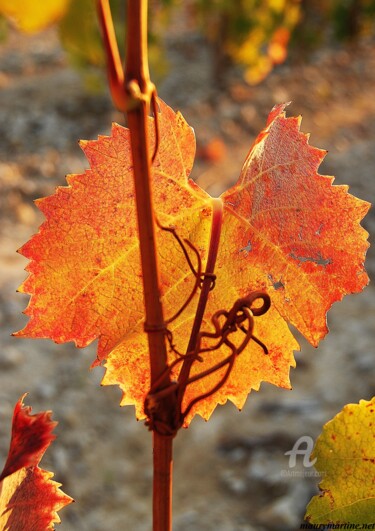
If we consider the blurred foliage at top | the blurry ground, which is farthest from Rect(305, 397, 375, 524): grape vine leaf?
the blurred foliage at top

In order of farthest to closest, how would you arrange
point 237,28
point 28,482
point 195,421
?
point 237,28 < point 195,421 < point 28,482

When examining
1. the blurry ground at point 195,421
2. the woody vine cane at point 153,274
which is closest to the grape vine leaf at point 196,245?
the woody vine cane at point 153,274

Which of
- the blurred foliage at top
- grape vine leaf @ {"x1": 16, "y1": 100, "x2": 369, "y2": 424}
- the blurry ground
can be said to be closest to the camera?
grape vine leaf @ {"x1": 16, "y1": 100, "x2": 369, "y2": 424}

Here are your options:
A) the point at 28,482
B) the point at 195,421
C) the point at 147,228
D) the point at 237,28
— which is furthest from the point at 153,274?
the point at 237,28

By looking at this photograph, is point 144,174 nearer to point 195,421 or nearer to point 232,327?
point 232,327

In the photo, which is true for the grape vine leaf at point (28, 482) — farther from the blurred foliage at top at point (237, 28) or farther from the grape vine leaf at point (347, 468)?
the blurred foliage at top at point (237, 28)

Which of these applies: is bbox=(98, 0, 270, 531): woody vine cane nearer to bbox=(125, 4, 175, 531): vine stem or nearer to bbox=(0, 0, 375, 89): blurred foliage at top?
bbox=(125, 4, 175, 531): vine stem
